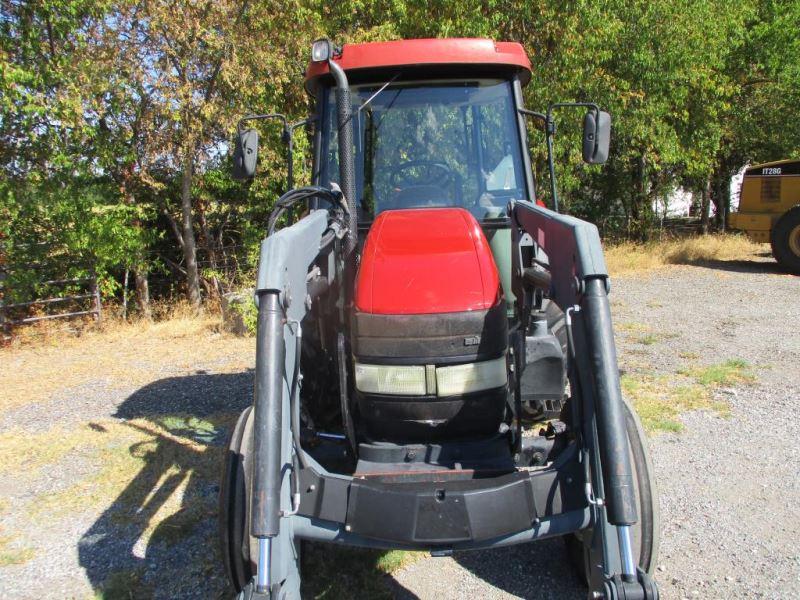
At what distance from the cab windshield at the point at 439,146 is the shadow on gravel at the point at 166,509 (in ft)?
6.53

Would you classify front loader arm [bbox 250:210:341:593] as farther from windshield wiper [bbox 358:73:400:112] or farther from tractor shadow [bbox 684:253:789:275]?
tractor shadow [bbox 684:253:789:275]

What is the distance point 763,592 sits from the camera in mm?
2803

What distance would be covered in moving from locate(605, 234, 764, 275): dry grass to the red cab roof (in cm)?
990

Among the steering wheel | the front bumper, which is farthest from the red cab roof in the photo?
the front bumper

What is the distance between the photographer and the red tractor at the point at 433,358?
6.96 feet

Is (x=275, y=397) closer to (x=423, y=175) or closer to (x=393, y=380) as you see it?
(x=393, y=380)

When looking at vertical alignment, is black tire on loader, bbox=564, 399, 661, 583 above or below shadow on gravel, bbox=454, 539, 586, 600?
above

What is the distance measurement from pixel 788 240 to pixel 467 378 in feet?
37.0

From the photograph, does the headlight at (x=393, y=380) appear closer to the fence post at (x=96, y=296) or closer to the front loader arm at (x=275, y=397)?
the front loader arm at (x=275, y=397)

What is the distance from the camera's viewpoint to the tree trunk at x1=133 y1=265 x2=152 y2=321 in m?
Answer: 10.2

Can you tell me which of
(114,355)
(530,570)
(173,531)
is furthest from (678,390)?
A: (114,355)

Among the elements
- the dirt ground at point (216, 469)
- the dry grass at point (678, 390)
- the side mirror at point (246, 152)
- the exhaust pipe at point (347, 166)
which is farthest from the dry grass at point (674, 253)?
the exhaust pipe at point (347, 166)

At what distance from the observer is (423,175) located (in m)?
3.65

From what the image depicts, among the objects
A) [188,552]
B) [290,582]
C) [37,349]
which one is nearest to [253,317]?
[37,349]
